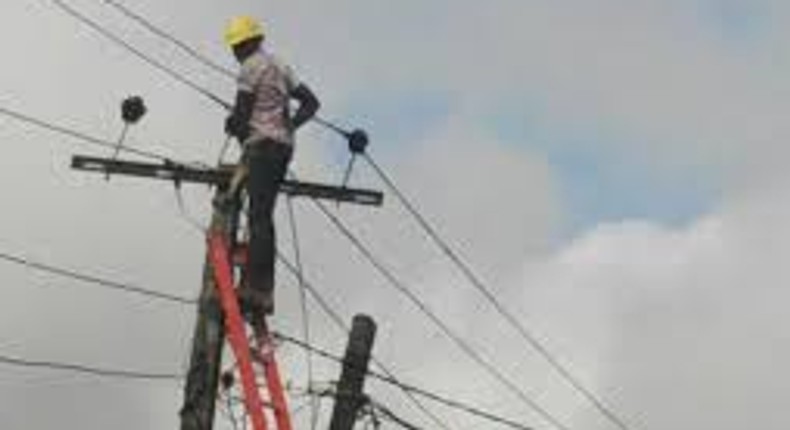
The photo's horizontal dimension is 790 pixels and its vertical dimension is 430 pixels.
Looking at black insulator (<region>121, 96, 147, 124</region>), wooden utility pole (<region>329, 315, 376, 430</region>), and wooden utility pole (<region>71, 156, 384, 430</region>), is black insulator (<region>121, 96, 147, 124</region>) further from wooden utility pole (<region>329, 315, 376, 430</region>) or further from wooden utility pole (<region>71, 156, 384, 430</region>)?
wooden utility pole (<region>329, 315, 376, 430</region>)

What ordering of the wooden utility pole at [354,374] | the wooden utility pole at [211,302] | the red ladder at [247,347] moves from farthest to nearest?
1. the wooden utility pole at [354,374]
2. the wooden utility pole at [211,302]
3. the red ladder at [247,347]

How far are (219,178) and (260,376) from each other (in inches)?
74.1

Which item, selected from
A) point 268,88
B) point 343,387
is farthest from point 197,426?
point 343,387

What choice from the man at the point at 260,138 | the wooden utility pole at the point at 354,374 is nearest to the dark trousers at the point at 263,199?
the man at the point at 260,138

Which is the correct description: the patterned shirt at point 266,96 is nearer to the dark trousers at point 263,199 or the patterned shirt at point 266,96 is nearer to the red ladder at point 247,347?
the dark trousers at point 263,199

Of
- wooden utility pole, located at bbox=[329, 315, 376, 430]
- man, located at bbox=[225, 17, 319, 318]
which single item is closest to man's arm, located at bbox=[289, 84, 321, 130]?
man, located at bbox=[225, 17, 319, 318]

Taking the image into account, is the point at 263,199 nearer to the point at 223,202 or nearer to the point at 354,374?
the point at 223,202

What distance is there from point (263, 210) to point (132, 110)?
2.03m

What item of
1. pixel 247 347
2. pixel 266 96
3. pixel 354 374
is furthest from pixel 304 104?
pixel 354 374

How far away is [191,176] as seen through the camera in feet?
51.1

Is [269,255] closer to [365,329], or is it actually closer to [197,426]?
[197,426]

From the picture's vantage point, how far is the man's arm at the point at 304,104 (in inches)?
583

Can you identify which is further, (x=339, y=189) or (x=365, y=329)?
(x=365, y=329)

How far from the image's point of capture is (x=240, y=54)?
14.6 m
